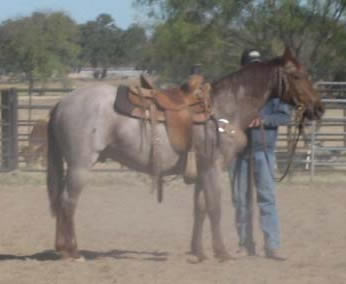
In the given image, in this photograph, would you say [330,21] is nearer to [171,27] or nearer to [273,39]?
[273,39]

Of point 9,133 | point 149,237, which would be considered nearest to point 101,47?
point 9,133

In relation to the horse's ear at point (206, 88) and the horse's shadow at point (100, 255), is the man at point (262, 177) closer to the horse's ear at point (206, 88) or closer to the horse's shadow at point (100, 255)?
the horse's ear at point (206, 88)

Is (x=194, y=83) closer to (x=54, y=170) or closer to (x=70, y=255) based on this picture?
(x=54, y=170)

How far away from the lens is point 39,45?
38250 millimetres

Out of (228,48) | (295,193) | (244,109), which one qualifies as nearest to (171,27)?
(228,48)

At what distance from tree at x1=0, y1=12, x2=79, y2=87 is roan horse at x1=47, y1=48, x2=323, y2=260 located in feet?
87.1

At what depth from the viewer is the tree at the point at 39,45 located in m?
36.6

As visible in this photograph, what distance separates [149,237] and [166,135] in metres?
1.88

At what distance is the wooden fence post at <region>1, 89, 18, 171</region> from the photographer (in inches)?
573

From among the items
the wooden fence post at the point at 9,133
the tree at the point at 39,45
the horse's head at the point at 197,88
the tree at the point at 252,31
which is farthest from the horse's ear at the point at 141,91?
the tree at the point at 39,45

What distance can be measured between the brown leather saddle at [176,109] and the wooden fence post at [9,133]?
301 inches

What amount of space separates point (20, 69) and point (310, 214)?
29.3m

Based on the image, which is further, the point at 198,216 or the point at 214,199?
the point at 198,216

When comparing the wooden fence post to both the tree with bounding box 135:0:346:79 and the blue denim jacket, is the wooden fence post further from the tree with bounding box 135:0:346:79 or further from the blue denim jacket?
the blue denim jacket
